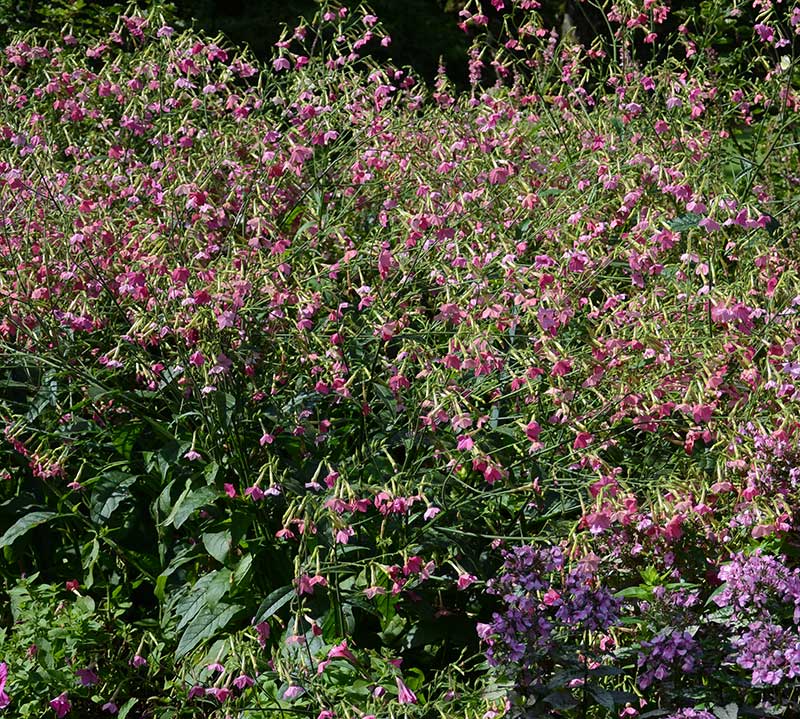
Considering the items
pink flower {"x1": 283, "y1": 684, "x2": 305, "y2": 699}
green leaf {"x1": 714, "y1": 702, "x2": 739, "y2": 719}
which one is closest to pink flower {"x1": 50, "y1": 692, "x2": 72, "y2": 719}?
pink flower {"x1": 283, "y1": 684, "x2": 305, "y2": 699}

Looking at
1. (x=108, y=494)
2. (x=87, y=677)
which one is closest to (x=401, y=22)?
(x=108, y=494)

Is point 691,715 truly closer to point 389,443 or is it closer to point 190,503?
point 389,443

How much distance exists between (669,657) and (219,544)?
4.72 ft

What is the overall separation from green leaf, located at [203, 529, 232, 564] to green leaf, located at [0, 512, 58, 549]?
0.60m

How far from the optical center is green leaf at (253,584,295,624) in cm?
312

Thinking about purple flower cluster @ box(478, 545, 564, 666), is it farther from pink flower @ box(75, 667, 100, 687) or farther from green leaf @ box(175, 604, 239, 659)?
pink flower @ box(75, 667, 100, 687)

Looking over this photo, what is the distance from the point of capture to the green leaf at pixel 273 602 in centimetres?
312

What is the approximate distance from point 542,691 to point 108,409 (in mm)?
1966

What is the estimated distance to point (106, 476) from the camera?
3820 mm

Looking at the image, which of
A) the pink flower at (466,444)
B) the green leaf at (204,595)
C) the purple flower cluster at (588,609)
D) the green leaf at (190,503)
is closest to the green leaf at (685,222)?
the pink flower at (466,444)

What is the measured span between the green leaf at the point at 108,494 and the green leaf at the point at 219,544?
1.28ft

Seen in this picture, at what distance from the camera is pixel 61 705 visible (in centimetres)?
320

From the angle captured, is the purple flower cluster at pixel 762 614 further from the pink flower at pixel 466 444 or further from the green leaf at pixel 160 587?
the green leaf at pixel 160 587

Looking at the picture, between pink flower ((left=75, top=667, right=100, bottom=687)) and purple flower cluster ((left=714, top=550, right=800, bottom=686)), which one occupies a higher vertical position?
purple flower cluster ((left=714, top=550, right=800, bottom=686))
